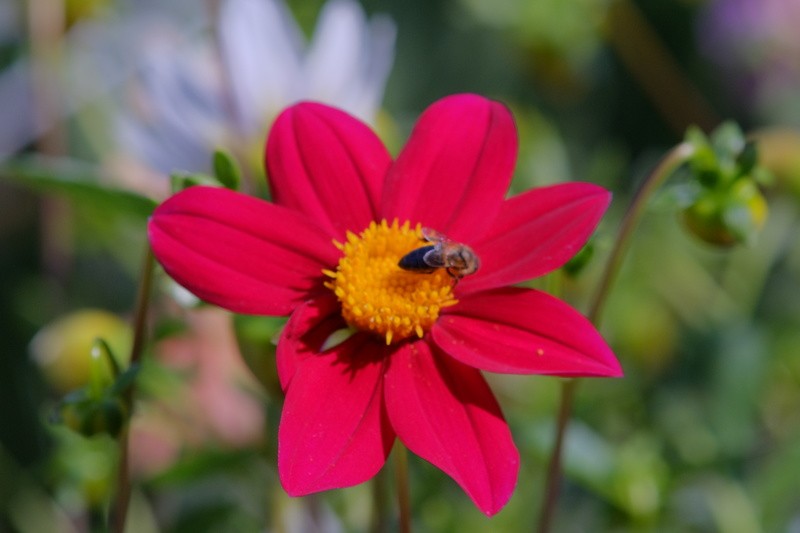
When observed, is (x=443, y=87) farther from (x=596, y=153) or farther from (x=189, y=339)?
(x=189, y=339)

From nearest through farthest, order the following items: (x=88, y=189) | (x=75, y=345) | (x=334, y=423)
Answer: (x=334, y=423), (x=88, y=189), (x=75, y=345)

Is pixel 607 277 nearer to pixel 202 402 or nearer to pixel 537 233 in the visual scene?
pixel 537 233

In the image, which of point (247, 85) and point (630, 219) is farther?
point (247, 85)

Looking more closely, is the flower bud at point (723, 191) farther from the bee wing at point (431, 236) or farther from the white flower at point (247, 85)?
the white flower at point (247, 85)

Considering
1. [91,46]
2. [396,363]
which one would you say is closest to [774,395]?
[396,363]

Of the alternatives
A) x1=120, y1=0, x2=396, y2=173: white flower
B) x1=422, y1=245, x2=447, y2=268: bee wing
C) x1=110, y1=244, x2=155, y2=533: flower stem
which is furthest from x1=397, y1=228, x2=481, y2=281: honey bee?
x1=120, y1=0, x2=396, y2=173: white flower

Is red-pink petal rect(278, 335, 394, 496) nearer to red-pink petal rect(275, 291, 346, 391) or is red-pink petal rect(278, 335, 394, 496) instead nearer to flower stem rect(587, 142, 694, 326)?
red-pink petal rect(275, 291, 346, 391)

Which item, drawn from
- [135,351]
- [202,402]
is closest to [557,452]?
[135,351]
